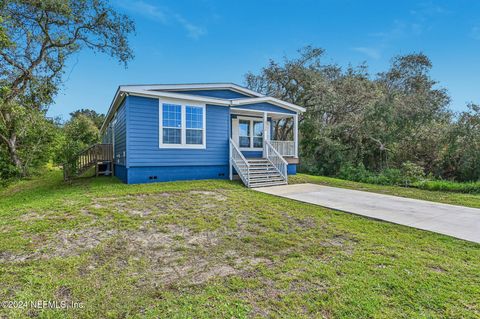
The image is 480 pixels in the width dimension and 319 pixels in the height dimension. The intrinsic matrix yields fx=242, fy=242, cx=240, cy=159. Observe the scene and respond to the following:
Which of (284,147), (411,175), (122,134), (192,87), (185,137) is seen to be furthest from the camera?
(284,147)

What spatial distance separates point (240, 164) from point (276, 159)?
6.33 ft

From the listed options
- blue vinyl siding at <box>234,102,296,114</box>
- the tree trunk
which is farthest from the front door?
the tree trunk

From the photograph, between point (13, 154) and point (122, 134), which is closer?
point (122, 134)

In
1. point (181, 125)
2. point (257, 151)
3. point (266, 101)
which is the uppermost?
point (266, 101)

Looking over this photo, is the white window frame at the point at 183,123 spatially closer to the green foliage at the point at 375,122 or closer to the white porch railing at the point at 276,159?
the white porch railing at the point at 276,159

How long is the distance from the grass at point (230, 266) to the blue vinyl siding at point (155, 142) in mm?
3850

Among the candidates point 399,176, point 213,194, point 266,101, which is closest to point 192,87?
point 266,101

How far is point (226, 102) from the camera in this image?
10.4 meters

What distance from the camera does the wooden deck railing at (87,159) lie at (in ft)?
31.5

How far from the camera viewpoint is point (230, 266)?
3.00m

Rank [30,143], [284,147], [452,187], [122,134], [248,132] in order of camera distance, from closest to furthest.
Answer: [452,187], [122,134], [284,147], [248,132], [30,143]

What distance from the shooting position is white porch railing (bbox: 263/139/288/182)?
10492mm

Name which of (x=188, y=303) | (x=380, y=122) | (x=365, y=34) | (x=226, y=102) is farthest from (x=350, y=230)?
(x=365, y=34)

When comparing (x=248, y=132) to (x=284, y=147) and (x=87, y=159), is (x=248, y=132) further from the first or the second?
(x=87, y=159)
